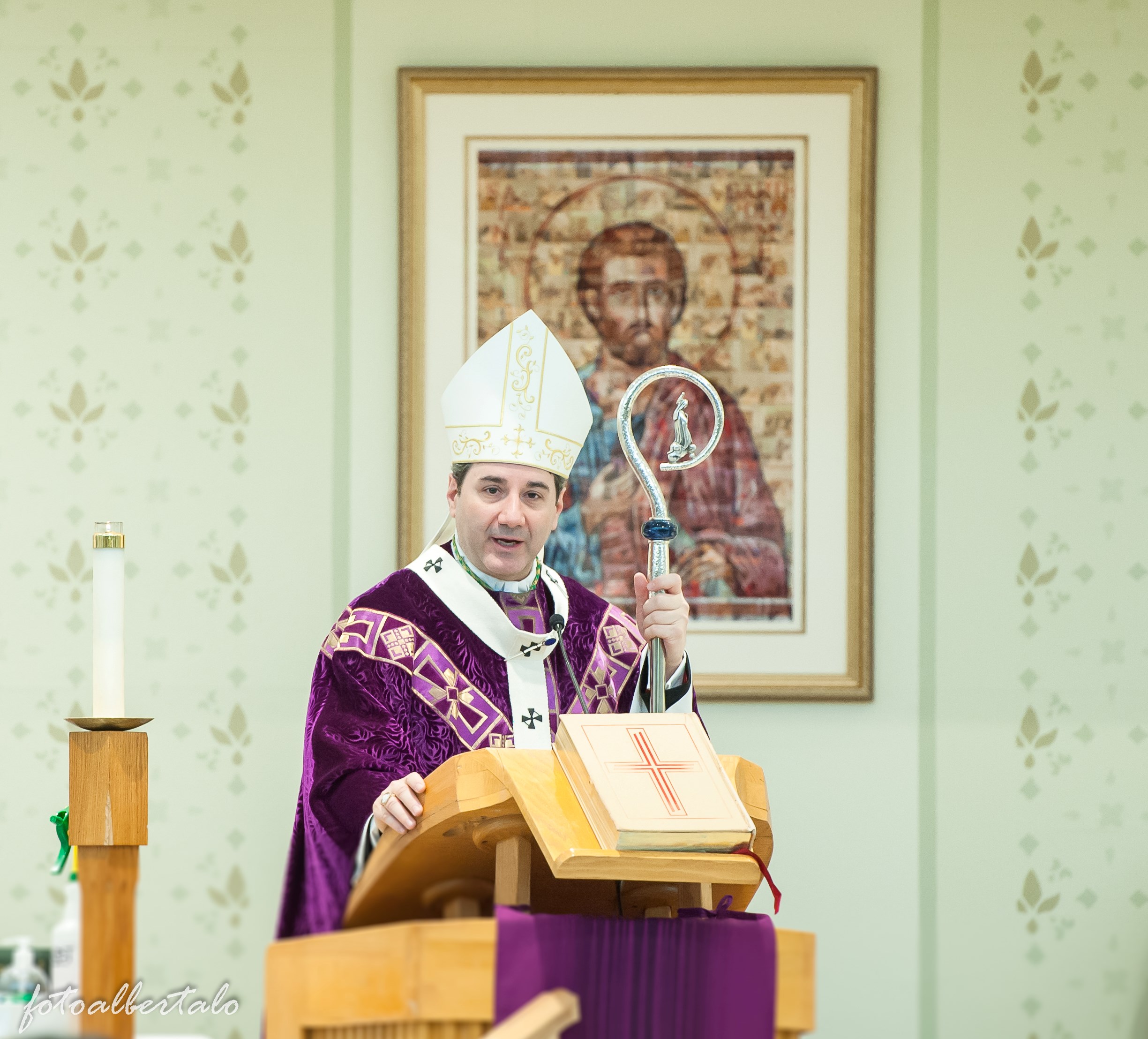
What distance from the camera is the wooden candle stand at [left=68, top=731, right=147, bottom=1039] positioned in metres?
1.37

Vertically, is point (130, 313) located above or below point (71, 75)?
below

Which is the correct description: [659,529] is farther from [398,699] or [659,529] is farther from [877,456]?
[877,456]

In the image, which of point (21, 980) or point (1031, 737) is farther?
point (1031, 737)

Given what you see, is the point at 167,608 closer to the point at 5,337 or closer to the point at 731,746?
the point at 5,337

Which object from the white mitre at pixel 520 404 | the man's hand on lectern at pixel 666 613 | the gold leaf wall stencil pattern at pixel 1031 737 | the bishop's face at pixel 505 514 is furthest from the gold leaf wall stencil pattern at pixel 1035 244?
the man's hand on lectern at pixel 666 613

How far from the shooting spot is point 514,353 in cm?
256

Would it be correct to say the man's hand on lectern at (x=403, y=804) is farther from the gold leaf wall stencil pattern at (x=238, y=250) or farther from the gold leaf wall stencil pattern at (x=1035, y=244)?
the gold leaf wall stencil pattern at (x=1035, y=244)

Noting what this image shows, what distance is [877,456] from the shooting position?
3.53m

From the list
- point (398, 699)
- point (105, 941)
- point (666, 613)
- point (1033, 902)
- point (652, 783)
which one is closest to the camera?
point (105, 941)

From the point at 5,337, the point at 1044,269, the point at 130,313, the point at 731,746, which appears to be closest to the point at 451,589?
the point at 731,746

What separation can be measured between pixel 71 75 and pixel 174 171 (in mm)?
412

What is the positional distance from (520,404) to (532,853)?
1060mm

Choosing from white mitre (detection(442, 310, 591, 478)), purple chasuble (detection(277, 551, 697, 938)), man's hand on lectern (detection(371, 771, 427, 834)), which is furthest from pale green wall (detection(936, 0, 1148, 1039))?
man's hand on lectern (detection(371, 771, 427, 834))

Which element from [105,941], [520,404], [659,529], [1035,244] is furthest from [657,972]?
[1035,244]
